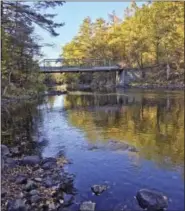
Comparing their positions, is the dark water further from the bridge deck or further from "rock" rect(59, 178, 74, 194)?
the bridge deck

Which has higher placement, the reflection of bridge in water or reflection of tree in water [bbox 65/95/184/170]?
the reflection of bridge in water

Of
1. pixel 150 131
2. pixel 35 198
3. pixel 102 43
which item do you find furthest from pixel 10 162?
pixel 102 43

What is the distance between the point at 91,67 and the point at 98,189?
3305 centimetres

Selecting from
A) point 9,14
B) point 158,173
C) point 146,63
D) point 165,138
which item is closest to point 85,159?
point 158,173

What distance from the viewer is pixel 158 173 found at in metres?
6.41

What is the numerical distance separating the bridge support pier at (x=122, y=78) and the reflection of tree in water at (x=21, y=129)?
2009 centimetres

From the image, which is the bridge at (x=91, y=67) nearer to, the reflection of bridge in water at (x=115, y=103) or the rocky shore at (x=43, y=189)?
the reflection of bridge in water at (x=115, y=103)

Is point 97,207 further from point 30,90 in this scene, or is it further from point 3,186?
point 30,90

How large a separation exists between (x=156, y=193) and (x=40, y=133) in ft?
23.5

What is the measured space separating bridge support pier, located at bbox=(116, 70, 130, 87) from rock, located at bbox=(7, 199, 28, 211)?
32125 mm

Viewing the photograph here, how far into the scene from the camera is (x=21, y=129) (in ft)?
41.5

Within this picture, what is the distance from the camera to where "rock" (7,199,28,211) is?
505 cm

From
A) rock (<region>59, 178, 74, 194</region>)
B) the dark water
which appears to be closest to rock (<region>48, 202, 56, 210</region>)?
the dark water

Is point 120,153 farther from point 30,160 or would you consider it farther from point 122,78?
point 122,78
